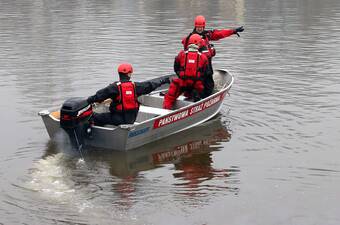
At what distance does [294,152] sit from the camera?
1173 cm

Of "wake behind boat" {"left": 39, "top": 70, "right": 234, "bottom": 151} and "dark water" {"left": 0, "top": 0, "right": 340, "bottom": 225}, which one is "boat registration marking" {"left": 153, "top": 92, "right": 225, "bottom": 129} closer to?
"wake behind boat" {"left": 39, "top": 70, "right": 234, "bottom": 151}

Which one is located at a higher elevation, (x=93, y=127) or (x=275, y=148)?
(x=93, y=127)

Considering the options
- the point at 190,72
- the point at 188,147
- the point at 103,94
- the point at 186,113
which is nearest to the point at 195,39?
the point at 190,72

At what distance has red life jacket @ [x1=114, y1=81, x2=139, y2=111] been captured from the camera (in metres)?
11.3

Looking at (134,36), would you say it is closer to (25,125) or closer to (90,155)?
(25,125)

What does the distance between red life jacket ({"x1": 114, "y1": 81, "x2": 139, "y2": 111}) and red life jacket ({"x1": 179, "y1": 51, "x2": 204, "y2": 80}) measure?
6.40 ft

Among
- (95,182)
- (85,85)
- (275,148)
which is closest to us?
(95,182)

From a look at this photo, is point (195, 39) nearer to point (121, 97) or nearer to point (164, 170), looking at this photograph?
point (121, 97)

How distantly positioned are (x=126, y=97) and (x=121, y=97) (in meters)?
0.09

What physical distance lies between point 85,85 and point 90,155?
5.96 metres

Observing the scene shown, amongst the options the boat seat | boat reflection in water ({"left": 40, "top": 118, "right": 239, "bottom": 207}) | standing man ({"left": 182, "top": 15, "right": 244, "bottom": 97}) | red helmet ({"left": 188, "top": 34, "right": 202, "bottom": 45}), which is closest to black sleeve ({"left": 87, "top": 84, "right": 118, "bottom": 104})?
boat reflection in water ({"left": 40, "top": 118, "right": 239, "bottom": 207})

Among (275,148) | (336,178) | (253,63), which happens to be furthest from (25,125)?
(253,63)

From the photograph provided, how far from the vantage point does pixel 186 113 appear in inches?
500

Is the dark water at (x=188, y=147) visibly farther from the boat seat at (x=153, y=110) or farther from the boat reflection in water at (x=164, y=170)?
the boat seat at (x=153, y=110)
